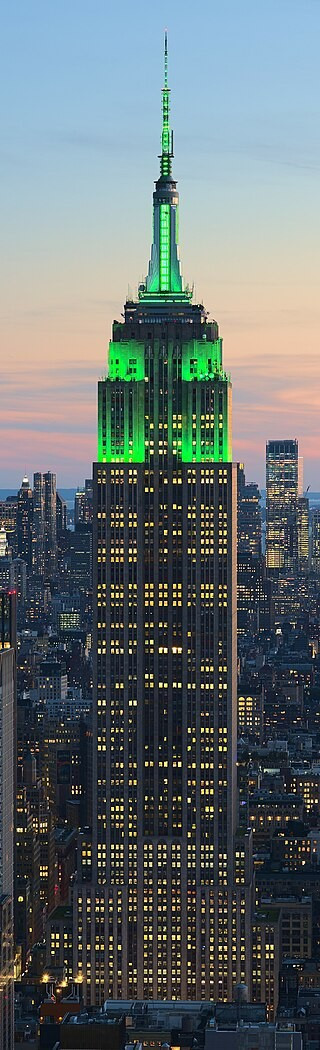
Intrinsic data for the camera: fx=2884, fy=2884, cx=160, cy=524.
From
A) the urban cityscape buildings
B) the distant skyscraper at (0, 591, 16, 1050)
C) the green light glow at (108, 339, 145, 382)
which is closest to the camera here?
the distant skyscraper at (0, 591, 16, 1050)

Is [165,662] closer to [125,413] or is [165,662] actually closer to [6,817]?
[125,413]

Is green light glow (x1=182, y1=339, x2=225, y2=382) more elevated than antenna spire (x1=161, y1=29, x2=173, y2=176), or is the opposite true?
antenna spire (x1=161, y1=29, x2=173, y2=176)

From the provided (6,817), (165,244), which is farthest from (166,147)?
(6,817)

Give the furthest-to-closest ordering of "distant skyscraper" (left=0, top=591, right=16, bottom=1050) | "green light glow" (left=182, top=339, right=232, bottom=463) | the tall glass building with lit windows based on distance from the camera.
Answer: "green light glow" (left=182, top=339, right=232, bottom=463) < the tall glass building with lit windows < "distant skyscraper" (left=0, top=591, right=16, bottom=1050)

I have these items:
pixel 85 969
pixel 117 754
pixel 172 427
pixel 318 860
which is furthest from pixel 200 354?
pixel 318 860

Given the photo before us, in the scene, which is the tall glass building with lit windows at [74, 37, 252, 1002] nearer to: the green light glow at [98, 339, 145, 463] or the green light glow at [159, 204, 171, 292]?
the green light glow at [98, 339, 145, 463]

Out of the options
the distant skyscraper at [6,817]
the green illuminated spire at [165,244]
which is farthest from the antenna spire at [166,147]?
the distant skyscraper at [6,817]

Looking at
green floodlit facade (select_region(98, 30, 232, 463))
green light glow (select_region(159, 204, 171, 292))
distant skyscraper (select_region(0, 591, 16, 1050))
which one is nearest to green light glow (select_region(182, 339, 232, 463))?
green floodlit facade (select_region(98, 30, 232, 463))
